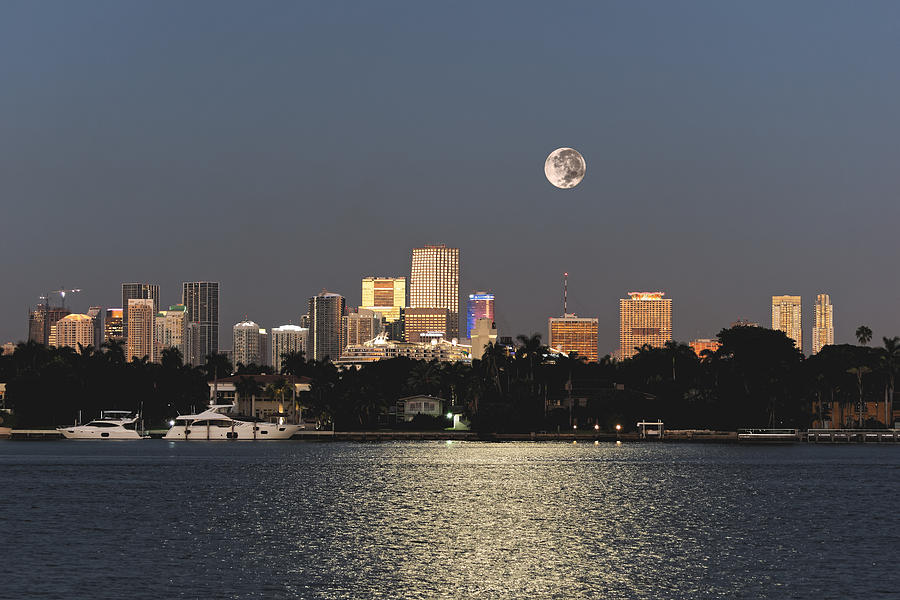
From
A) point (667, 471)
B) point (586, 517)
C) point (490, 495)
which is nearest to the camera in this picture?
point (586, 517)

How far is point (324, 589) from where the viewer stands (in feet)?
173

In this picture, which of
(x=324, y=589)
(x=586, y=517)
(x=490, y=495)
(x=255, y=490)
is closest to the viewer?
(x=324, y=589)

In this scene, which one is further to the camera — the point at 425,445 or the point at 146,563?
the point at 425,445

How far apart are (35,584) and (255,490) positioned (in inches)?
1997

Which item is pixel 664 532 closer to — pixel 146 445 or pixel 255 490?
pixel 255 490

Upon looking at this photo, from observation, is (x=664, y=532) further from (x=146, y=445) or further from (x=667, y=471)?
(x=146, y=445)

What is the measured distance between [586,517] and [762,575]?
81.9 feet

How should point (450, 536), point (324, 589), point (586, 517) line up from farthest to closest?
point (586, 517), point (450, 536), point (324, 589)

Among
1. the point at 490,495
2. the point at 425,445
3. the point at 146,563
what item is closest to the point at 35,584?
the point at 146,563

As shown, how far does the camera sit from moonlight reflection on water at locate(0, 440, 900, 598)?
180ft

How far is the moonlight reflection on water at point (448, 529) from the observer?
54844mm

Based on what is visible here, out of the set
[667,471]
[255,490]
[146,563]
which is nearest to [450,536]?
[146,563]

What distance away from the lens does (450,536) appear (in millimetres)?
70938

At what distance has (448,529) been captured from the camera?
245 feet
